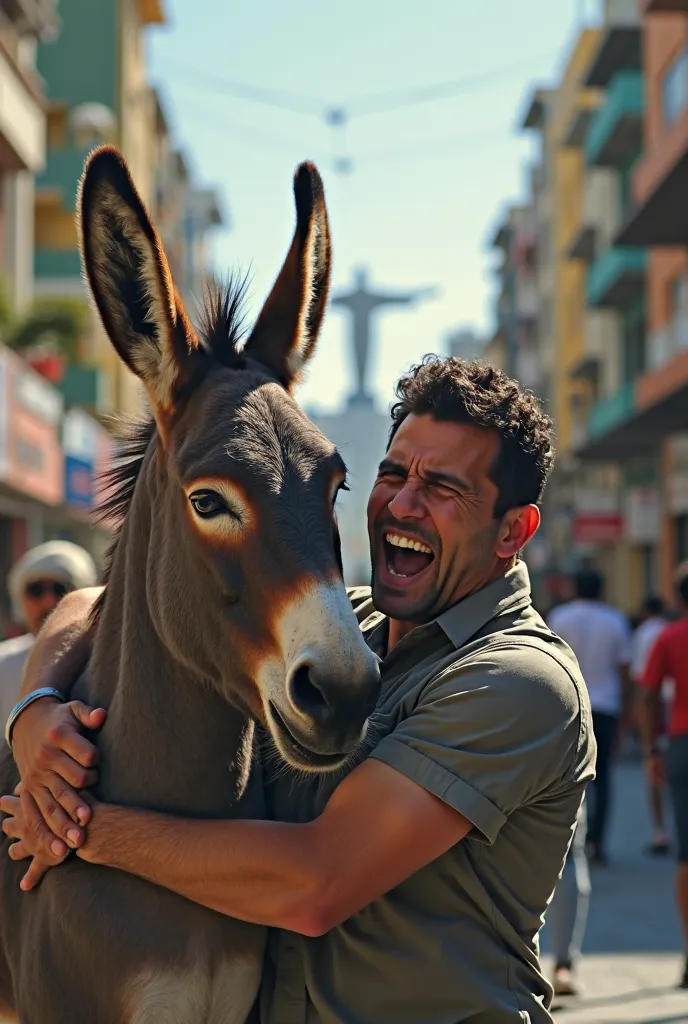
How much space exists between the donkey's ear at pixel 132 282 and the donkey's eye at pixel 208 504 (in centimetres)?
31

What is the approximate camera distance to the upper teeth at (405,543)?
9.90 feet

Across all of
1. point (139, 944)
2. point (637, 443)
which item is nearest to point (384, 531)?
point (139, 944)

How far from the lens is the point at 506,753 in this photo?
264 cm

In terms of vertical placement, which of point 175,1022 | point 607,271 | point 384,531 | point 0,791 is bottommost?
point 175,1022

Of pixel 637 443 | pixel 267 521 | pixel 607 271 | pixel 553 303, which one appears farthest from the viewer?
pixel 553 303

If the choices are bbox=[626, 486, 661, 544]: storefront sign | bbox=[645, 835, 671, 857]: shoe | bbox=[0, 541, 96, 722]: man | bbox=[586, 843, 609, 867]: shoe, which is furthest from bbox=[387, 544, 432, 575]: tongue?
bbox=[626, 486, 661, 544]: storefront sign

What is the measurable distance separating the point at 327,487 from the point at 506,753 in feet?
2.00

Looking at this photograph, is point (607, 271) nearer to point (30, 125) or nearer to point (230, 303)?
point (30, 125)

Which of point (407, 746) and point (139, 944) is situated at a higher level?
point (407, 746)

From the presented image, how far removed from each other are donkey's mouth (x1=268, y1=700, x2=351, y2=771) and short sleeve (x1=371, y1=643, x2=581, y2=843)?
0.58ft

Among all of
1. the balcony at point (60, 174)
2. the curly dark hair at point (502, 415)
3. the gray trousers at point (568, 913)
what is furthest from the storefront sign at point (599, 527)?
the curly dark hair at point (502, 415)

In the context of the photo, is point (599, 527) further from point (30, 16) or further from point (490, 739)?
point (490, 739)

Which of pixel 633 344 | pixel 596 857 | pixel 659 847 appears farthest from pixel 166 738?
pixel 633 344

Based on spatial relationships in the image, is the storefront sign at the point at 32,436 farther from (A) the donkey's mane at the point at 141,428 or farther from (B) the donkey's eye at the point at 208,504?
(B) the donkey's eye at the point at 208,504
